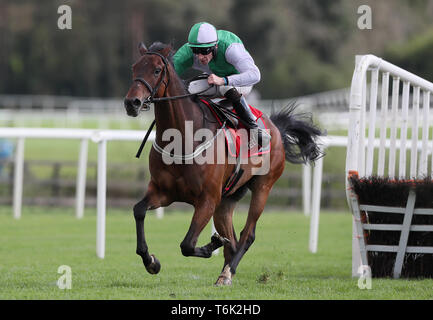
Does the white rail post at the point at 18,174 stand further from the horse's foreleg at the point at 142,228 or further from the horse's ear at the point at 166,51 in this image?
the horse's ear at the point at 166,51

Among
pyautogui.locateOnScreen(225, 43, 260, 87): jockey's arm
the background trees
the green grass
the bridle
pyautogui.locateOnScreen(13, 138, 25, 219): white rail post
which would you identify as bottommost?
the green grass

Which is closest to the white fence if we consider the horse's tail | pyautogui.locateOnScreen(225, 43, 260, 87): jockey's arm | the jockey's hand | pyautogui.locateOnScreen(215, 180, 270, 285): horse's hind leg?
the horse's tail

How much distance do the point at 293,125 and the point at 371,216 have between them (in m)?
1.28

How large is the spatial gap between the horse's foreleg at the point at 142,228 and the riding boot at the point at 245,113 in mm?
1001

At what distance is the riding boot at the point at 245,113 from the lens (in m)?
6.27

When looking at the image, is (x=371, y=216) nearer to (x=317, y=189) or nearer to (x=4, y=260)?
(x=317, y=189)

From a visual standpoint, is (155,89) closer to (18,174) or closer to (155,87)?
(155,87)

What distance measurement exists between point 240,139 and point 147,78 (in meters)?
1.22

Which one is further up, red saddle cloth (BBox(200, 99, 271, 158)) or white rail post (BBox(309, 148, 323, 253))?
red saddle cloth (BBox(200, 99, 271, 158))

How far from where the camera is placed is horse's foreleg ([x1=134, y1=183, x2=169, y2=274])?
574cm

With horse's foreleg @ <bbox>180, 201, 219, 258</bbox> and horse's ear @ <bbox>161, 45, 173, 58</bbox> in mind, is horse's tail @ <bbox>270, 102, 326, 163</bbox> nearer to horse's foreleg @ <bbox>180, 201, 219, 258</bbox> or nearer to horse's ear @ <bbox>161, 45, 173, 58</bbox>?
horse's foreleg @ <bbox>180, 201, 219, 258</bbox>

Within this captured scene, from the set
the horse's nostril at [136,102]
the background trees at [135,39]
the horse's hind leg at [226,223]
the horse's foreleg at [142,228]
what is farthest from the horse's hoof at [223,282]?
the background trees at [135,39]

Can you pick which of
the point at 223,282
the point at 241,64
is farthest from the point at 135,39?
the point at 223,282

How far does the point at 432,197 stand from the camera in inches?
257
